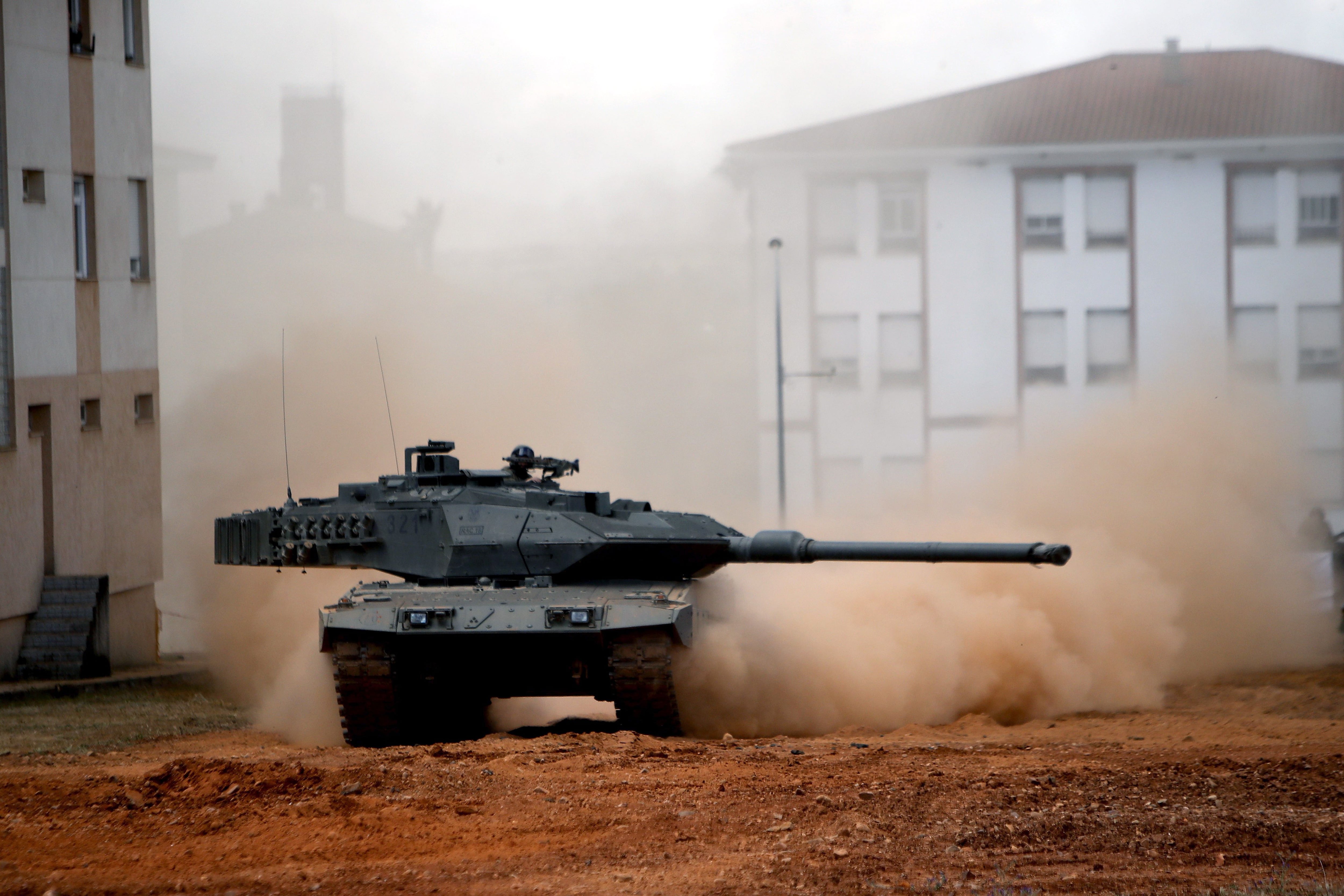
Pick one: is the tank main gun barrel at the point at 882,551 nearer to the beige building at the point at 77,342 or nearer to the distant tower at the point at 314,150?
the beige building at the point at 77,342

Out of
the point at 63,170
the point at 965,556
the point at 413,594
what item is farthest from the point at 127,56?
the point at 965,556

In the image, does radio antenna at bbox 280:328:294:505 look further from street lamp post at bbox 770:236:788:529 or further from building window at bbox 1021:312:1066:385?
building window at bbox 1021:312:1066:385

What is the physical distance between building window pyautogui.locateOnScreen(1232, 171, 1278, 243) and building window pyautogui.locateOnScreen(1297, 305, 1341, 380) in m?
1.89

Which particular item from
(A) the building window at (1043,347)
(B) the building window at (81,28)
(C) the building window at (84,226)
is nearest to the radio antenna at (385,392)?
(C) the building window at (84,226)

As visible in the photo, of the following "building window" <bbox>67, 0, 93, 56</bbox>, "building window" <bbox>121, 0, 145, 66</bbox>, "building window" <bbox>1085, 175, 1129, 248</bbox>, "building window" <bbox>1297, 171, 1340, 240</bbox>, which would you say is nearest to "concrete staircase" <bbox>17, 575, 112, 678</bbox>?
"building window" <bbox>67, 0, 93, 56</bbox>

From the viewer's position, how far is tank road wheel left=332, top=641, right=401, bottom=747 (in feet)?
39.9

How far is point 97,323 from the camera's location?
65.9ft

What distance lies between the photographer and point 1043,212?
29828 mm

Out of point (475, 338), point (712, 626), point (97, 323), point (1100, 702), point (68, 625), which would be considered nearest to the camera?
point (712, 626)

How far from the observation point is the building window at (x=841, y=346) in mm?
29781

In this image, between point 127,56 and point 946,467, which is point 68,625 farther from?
point 946,467

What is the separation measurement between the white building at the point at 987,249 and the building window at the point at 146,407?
39.0 feet

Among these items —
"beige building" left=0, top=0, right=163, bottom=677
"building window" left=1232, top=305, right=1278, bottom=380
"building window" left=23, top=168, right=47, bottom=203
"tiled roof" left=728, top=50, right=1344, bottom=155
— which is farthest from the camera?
"tiled roof" left=728, top=50, right=1344, bottom=155

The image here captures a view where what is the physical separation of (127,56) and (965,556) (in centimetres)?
1430
